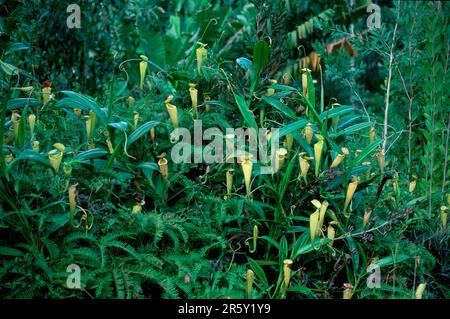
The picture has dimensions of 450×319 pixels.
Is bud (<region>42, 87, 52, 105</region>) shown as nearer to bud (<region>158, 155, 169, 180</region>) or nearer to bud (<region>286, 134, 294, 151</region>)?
bud (<region>158, 155, 169, 180</region>)

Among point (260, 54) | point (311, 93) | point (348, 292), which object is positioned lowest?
point (348, 292)

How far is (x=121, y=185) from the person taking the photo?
9.96 ft

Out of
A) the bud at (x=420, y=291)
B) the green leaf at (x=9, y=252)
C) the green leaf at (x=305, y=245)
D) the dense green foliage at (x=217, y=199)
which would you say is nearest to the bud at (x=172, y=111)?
the dense green foliage at (x=217, y=199)

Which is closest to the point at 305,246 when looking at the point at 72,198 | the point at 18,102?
the point at 72,198

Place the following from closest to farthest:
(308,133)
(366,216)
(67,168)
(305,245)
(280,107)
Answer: (67,168), (305,245), (366,216), (308,133), (280,107)

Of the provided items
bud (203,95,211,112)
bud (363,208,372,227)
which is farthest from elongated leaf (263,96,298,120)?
bud (363,208,372,227)

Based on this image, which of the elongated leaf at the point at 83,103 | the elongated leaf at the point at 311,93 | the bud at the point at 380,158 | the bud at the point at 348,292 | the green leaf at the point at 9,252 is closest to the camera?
the green leaf at the point at 9,252

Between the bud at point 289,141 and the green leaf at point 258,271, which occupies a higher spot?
the bud at point 289,141

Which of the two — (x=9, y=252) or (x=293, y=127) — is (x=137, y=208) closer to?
(x=9, y=252)

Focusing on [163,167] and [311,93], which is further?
[311,93]

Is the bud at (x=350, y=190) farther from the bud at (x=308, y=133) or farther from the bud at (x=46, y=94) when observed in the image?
the bud at (x=46, y=94)

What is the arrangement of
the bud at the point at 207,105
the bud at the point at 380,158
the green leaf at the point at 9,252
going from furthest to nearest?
the bud at the point at 207,105 → the bud at the point at 380,158 → the green leaf at the point at 9,252
